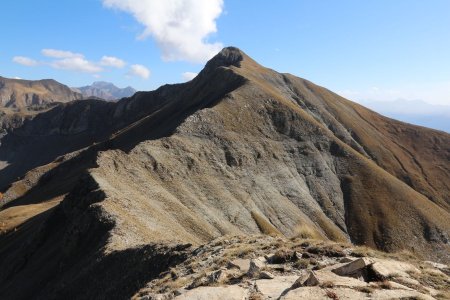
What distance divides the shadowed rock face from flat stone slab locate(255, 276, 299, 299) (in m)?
15.6

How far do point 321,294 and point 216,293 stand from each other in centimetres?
464

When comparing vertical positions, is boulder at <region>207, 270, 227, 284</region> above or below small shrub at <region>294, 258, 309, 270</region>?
below

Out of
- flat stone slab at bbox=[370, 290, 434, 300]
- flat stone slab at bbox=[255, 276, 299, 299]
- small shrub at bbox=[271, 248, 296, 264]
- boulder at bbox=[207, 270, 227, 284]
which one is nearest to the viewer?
flat stone slab at bbox=[370, 290, 434, 300]

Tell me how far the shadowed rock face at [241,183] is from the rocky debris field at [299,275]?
10.7 m

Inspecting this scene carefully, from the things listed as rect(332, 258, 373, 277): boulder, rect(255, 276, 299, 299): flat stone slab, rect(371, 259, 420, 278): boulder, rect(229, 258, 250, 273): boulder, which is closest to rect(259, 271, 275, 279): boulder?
rect(255, 276, 299, 299): flat stone slab

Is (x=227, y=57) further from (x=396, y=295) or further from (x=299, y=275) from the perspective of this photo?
(x=396, y=295)

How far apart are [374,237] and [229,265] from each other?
79990 millimetres

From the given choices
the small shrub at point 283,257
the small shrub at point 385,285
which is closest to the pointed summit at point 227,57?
the small shrub at point 283,257

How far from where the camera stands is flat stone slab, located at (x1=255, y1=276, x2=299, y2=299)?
Result: 1742cm

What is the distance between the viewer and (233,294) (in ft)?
59.0

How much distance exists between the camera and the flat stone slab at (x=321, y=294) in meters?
16.3

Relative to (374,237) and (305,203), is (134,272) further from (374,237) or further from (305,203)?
(374,237)

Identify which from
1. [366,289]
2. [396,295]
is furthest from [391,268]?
[366,289]

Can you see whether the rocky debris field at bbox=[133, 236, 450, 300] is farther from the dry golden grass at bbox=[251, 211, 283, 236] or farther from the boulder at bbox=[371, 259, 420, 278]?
the dry golden grass at bbox=[251, 211, 283, 236]
